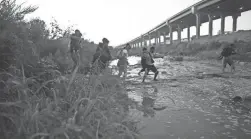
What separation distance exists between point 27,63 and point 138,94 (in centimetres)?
425

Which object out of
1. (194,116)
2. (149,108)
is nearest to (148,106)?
(149,108)

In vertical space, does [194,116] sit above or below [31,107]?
below

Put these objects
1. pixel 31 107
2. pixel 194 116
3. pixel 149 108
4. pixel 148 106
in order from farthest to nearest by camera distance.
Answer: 1. pixel 148 106
2. pixel 149 108
3. pixel 194 116
4. pixel 31 107

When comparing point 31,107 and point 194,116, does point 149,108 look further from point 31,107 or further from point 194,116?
point 31,107

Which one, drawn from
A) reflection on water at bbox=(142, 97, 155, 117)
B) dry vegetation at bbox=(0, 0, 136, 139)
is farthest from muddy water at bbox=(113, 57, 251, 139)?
dry vegetation at bbox=(0, 0, 136, 139)

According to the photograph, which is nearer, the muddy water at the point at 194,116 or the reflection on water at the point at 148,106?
the muddy water at the point at 194,116

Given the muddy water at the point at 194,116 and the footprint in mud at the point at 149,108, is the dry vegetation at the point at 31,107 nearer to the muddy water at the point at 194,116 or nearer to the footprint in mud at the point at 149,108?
the muddy water at the point at 194,116

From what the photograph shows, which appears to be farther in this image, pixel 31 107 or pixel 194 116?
pixel 194 116

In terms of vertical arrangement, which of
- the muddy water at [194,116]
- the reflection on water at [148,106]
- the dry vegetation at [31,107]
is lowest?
the muddy water at [194,116]

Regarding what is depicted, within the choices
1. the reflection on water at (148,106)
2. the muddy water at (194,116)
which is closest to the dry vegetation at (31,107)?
the muddy water at (194,116)

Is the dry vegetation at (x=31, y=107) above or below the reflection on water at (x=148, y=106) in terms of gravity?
above

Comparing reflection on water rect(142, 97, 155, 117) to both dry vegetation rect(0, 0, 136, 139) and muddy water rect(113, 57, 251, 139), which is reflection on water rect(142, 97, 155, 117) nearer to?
muddy water rect(113, 57, 251, 139)

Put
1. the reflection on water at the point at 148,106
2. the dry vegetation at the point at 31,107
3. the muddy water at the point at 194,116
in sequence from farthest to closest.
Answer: the reflection on water at the point at 148,106, the muddy water at the point at 194,116, the dry vegetation at the point at 31,107

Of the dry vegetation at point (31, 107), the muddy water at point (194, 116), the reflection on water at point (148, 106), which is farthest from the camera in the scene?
the reflection on water at point (148, 106)
